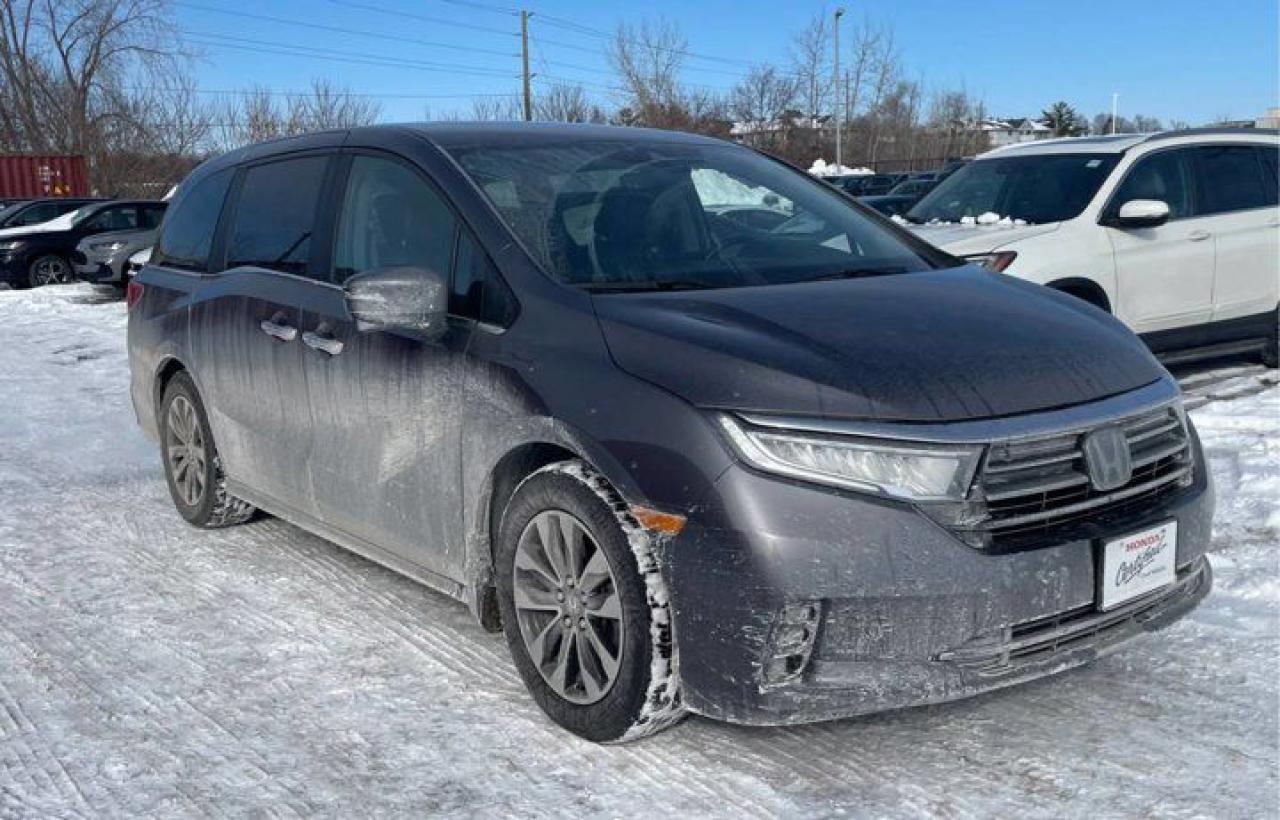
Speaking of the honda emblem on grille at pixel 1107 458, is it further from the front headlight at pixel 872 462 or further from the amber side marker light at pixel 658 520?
the amber side marker light at pixel 658 520

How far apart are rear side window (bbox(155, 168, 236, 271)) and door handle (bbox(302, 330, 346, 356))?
1220 millimetres

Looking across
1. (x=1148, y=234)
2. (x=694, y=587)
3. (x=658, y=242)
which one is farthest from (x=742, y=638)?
→ (x=1148, y=234)

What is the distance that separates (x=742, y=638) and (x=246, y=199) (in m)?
3.16

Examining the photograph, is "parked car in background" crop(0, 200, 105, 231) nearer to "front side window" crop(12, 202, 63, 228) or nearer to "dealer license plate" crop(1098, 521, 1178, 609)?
"front side window" crop(12, 202, 63, 228)

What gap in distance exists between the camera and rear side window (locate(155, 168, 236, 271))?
5.27m

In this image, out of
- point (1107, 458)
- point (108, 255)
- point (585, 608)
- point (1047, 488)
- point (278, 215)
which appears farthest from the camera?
point (108, 255)

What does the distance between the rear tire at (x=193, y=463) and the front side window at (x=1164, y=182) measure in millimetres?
5795

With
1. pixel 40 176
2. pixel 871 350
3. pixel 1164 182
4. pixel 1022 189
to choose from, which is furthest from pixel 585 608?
pixel 40 176

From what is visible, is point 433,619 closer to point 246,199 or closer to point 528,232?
point 528,232

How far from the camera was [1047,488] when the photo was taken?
2924mm

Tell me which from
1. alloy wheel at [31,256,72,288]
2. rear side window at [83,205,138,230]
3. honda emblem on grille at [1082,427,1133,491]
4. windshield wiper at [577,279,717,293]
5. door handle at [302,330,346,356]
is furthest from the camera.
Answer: rear side window at [83,205,138,230]

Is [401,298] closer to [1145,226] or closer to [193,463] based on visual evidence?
[193,463]

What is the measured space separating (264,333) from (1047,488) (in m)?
2.88

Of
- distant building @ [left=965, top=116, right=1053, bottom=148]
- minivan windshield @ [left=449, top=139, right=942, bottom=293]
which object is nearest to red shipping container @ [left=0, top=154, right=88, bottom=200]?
minivan windshield @ [left=449, top=139, right=942, bottom=293]
